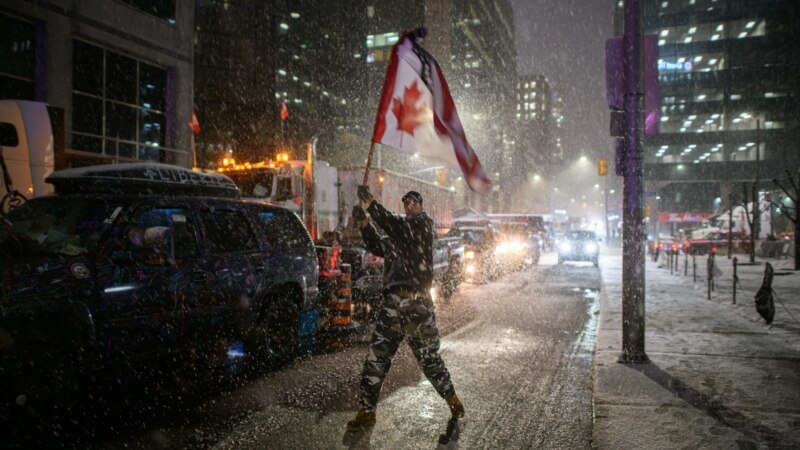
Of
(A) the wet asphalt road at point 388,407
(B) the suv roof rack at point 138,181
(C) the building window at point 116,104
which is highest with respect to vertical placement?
(C) the building window at point 116,104

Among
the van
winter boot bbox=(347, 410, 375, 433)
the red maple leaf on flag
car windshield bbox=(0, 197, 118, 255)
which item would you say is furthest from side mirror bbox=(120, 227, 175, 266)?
the red maple leaf on flag

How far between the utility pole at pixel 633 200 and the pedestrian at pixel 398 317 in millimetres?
3163

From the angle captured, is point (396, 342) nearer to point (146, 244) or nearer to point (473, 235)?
point (146, 244)

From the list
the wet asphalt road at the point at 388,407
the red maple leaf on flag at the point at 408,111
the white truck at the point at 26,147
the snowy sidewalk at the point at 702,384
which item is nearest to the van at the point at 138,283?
the wet asphalt road at the point at 388,407

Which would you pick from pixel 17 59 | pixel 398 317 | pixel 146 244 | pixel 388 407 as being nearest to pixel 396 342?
pixel 398 317

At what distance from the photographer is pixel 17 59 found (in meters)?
16.0

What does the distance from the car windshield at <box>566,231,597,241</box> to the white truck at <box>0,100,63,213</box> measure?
72.6 feet

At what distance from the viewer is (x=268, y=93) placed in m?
55.5

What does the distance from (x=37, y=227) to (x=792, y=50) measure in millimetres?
73604

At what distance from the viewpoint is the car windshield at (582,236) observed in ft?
87.6

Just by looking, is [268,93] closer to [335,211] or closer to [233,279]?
[335,211]

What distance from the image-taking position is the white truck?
1017cm

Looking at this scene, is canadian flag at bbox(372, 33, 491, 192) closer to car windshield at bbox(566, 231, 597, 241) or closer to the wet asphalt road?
the wet asphalt road

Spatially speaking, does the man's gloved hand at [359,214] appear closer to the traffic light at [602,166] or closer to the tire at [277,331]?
the tire at [277,331]
